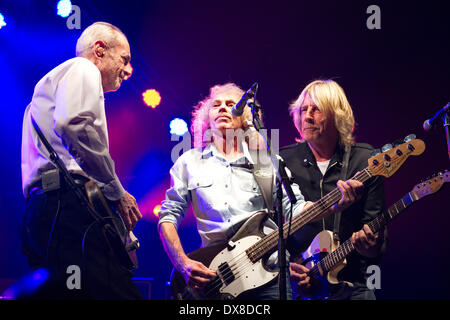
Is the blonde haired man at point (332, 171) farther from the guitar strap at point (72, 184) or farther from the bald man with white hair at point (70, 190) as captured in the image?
the guitar strap at point (72, 184)

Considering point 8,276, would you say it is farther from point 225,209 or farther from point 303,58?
point 303,58

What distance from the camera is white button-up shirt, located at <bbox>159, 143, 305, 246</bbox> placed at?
3268 mm

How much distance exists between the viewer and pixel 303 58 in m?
5.34

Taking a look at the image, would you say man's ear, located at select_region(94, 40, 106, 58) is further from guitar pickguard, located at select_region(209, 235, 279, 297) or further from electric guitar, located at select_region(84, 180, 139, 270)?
guitar pickguard, located at select_region(209, 235, 279, 297)

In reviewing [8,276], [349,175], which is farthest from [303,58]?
[8,276]

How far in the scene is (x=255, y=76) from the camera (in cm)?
552

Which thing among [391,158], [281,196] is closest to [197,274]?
[281,196]

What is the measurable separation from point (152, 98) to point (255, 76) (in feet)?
4.79

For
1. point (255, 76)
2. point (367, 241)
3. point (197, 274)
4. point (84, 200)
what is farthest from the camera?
point (255, 76)

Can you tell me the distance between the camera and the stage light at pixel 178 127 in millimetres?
5816

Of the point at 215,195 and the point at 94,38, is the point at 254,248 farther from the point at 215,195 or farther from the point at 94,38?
the point at 94,38

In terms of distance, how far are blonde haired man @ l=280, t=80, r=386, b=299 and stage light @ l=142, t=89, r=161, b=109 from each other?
2283 mm

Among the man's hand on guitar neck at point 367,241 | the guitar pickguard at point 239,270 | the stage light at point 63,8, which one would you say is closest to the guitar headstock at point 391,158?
the man's hand on guitar neck at point 367,241

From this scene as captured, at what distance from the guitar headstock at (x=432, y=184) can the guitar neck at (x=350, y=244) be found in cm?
7
